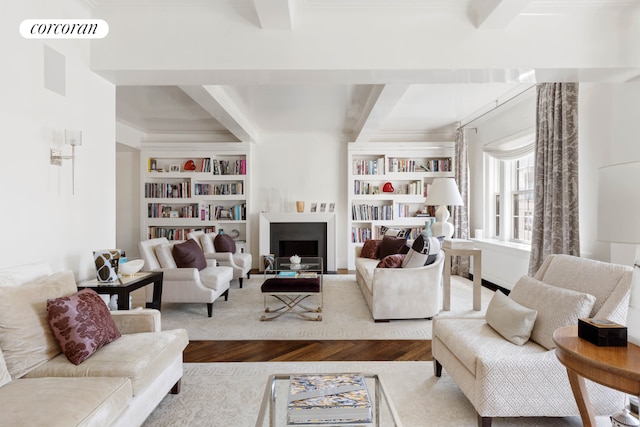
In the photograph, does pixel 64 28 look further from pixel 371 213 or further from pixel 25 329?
pixel 371 213

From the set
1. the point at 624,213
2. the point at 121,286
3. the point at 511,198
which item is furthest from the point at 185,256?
the point at 511,198

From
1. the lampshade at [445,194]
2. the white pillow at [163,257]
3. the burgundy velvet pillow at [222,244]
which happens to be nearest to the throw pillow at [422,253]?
the lampshade at [445,194]

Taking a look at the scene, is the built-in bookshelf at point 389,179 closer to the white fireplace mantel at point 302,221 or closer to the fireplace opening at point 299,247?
the white fireplace mantel at point 302,221

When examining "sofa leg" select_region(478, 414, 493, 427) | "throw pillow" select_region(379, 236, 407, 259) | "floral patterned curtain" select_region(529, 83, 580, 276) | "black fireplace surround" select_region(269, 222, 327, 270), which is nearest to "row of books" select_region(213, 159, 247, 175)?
"black fireplace surround" select_region(269, 222, 327, 270)

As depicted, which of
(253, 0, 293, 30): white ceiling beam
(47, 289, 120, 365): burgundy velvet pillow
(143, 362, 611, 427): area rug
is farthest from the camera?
(253, 0, 293, 30): white ceiling beam

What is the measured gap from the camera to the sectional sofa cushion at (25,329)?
5.56ft

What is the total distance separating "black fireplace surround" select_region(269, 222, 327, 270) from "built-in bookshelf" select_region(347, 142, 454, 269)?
0.54 meters

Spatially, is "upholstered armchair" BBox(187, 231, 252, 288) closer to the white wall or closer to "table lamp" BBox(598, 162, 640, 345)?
the white wall

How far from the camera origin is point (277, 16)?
2.59 meters

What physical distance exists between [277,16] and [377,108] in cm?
216

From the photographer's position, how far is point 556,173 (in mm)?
3633

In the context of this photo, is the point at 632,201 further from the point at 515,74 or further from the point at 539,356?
the point at 515,74

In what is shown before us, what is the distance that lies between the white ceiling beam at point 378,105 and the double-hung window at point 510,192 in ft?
6.07

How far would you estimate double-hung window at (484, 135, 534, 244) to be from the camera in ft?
15.8
